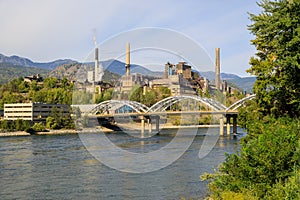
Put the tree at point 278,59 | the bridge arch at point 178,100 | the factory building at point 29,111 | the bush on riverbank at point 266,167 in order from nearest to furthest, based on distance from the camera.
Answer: the bush on riverbank at point 266,167, the tree at point 278,59, the bridge arch at point 178,100, the factory building at point 29,111

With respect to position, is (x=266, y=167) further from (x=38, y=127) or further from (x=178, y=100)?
(x=38, y=127)

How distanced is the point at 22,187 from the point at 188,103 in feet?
222

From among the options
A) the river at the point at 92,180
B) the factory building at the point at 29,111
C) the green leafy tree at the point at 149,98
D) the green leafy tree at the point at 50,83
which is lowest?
the river at the point at 92,180

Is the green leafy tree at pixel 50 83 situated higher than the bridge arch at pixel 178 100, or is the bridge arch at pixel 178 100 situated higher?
the green leafy tree at pixel 50 83

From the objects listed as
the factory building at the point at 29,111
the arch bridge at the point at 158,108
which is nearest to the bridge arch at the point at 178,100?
the arch bridge at the point at 158,108

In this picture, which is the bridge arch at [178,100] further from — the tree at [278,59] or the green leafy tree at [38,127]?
the tree at [278,59]

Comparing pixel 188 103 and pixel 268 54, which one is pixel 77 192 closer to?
pixel 268 54

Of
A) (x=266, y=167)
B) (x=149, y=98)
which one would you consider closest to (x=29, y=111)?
(x=149, y=98)

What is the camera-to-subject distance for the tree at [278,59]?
1271 cm

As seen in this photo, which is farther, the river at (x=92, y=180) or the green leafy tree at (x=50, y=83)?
the green leafy tree at (x=50, y=83)

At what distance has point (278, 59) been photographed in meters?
13.7

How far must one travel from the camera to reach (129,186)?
17.4m

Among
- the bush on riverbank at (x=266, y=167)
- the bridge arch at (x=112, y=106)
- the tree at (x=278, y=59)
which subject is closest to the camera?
the bush on riverbank at (x=266, y=167)

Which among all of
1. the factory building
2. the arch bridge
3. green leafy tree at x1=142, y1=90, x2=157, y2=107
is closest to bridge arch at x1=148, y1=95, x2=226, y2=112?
the arch bridge
